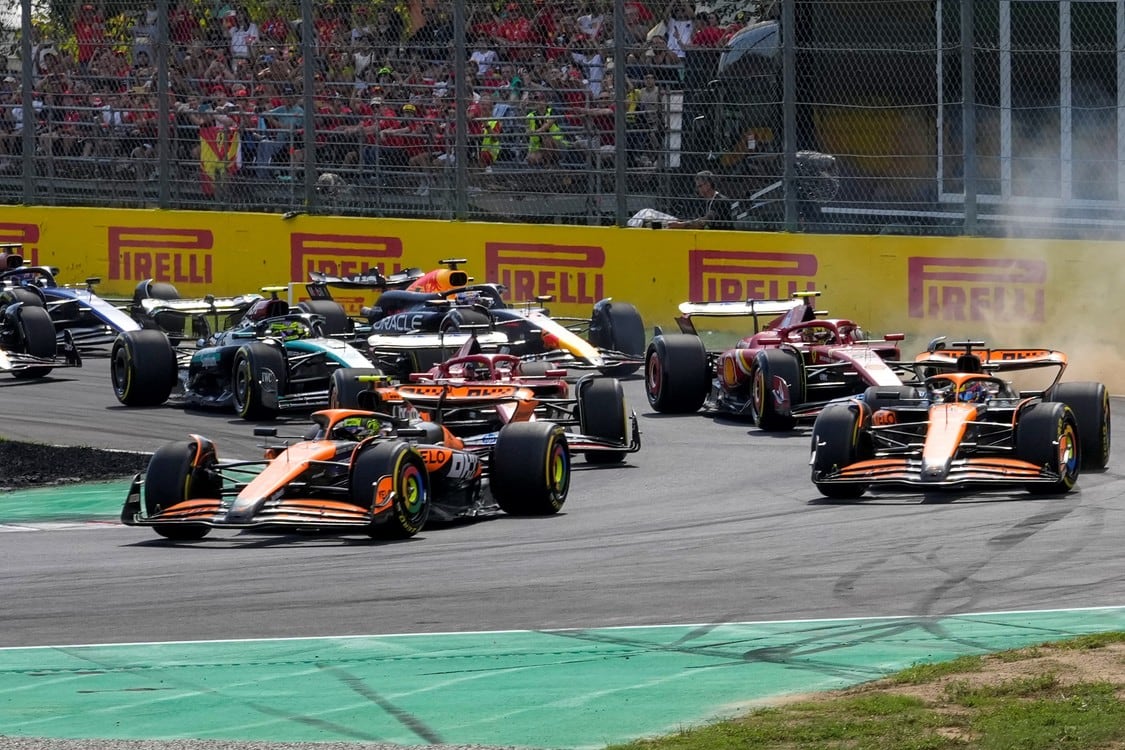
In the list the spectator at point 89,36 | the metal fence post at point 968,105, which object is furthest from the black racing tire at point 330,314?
the spectator at point 89,36

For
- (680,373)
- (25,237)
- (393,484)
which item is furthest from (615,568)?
(25,237)

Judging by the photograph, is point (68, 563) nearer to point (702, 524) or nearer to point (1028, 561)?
point (702, 524)

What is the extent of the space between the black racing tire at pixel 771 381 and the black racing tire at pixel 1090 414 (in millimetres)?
2792

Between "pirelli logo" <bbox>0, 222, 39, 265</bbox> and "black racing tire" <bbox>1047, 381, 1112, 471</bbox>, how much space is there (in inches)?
624

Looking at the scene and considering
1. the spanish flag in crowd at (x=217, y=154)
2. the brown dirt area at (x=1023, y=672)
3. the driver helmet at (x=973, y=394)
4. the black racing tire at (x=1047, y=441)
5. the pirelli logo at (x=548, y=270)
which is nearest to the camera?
the brown dirt area at (x=1023, y=672)

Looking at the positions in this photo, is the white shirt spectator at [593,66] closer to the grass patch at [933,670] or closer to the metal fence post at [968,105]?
the metal fence post at [968,105]

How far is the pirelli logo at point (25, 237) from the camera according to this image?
24953 mm

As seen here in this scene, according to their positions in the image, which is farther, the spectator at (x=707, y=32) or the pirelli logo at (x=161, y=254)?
the pirelli logo at (x=161, y=254)

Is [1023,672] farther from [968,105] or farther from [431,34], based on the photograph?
[431,34]

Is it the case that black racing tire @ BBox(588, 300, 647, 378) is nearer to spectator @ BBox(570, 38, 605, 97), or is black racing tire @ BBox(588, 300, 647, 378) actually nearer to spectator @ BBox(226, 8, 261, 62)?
spectator @ BBox(570, 38, 605, 97)

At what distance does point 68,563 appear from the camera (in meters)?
10.8

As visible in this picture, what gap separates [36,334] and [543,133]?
18.9 feet

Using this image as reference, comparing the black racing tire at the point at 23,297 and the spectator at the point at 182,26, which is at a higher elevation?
the spectator at the point at 182,26

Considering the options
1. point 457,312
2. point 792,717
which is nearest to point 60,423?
point 457,312
